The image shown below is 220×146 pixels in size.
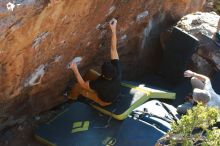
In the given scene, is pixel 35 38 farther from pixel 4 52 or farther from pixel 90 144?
pixel 90 144

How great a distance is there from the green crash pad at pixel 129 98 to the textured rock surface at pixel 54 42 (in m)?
0.83

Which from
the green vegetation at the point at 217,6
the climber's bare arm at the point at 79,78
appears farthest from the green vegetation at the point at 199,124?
the green vegetation at the point at 217,6

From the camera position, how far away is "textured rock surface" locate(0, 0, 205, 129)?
6.32 metres

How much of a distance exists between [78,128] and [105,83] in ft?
2.72

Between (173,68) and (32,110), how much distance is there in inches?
127

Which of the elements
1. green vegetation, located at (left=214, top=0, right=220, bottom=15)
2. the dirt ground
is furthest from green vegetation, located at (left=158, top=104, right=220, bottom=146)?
green vegetation, located at (left=214, top=0, right=220, bottom=15)

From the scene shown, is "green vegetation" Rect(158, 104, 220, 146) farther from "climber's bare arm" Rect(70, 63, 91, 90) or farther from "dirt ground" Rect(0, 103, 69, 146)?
"dirt ground" Rect(0, 103, 69, 146)

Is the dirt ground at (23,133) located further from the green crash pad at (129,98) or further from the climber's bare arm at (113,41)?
the climber's bare arm at (113,41)

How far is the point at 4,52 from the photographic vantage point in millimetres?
6320

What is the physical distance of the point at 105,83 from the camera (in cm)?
762

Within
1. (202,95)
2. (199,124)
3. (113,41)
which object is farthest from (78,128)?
(199,124)

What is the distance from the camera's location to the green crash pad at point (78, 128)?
730cm

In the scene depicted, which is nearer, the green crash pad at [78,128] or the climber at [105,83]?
the green crash pad at [78,128]

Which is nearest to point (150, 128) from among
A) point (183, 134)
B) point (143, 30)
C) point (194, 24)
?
point (183, 134)
